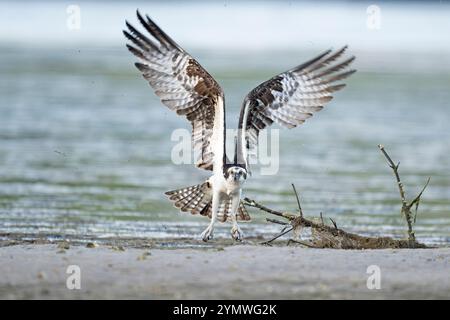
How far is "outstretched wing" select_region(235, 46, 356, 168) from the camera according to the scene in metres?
12.2

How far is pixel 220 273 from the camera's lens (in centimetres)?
Answer: 1005

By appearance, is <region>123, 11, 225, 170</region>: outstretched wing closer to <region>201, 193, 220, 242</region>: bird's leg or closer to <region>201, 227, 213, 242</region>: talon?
<region>201, 193, 220, 242</region>: bird's leg

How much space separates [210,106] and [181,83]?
1.27 ft

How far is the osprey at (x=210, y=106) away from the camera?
12.0m

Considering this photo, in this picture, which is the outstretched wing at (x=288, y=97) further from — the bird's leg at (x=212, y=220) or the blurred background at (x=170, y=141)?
the blurred background at (x=170, y=141)

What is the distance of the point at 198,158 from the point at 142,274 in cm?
267

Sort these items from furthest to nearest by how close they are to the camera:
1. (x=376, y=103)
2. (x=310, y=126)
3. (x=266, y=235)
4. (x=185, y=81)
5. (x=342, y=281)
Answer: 1. (x=376, y=103)
2. (x=310, y=126)
3. (x=266, y=235)
4. (x=185, y=81)
5. (x=342, y=281)

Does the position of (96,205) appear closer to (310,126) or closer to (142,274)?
(142,274)

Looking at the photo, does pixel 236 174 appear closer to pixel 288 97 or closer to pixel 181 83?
pixel 181 83

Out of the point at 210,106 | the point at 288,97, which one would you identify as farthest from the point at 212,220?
the point at 288,97

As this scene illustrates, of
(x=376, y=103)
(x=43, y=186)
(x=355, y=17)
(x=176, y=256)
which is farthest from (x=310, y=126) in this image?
(x=355, y=17)

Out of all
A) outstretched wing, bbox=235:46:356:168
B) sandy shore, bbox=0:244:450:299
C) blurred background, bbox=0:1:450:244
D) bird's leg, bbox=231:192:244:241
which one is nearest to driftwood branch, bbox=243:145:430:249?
bird's leg, bbox=231:192:244:241

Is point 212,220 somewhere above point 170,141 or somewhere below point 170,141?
below

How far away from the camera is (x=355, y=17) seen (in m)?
61.6
